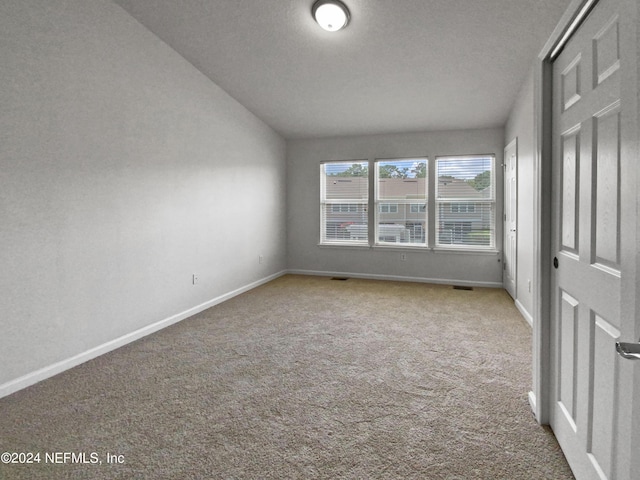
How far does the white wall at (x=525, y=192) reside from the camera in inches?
138

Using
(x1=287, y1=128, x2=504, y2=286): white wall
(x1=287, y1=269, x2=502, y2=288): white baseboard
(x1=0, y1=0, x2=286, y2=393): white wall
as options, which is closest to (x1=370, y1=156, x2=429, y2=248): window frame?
(x1=287, y1=128, x2=504, y2=286): white wall

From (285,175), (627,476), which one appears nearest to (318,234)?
(285,175)

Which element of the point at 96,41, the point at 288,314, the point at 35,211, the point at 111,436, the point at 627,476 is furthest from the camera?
the point at 288,314

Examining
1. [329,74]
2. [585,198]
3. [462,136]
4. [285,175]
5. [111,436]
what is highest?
[329,74]

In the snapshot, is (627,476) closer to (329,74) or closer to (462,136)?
(329,74)

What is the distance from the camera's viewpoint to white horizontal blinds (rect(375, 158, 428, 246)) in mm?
5594

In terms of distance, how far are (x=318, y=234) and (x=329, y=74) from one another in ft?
9.19

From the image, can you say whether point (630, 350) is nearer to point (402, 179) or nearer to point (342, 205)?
point (402, 179)

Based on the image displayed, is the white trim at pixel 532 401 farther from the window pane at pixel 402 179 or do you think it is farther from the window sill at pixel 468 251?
the window pane at pixel 402 179

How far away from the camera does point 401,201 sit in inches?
225

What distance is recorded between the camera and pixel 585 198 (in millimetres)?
1353

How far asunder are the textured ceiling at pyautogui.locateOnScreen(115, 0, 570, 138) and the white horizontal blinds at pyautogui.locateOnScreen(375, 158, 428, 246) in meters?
0.87

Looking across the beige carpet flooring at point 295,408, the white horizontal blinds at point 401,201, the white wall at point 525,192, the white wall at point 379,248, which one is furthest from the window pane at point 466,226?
the beige carpet flooring at point 295,408

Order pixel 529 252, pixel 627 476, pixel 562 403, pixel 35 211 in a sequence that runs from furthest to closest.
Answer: pixel 529 252, pixel 35 211, pixel 562 403, pixel 627 476
